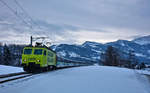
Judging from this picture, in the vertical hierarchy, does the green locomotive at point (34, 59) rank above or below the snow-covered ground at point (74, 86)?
above

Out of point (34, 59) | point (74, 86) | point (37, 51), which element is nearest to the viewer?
point (74, 86)

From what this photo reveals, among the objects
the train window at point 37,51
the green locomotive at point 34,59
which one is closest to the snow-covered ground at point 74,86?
the green locomotive at point 34,59

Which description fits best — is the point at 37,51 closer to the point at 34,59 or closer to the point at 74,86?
the point at 34,59

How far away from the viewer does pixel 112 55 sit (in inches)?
2292

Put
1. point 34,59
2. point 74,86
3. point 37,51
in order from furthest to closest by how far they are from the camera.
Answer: point 37,51 < point 34,59 < point 74,86

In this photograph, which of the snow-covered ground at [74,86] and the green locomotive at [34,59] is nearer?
the snow-covered ground at [74,86]

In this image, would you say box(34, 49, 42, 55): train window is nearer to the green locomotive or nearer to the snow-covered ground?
the green locomotive

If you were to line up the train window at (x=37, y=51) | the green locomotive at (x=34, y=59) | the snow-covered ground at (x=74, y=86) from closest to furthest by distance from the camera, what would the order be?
1. the snow-covered ground at (x=74, y=86)
2. the green locomotive at (x=34, y=59)
3. the train window at (x=37, y=51)

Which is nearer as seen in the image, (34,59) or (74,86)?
(74,86)

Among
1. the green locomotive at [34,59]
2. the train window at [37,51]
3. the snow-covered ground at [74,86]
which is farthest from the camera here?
the train window at [37,51]

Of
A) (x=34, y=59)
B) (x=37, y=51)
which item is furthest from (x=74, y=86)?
(x=37, y=51)

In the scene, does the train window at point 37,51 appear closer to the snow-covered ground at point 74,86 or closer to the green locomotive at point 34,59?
the green locomotive at point 34,59

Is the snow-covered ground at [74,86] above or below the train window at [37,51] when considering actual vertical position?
below

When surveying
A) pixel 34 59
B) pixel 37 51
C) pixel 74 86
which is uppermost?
pixel 37 51
